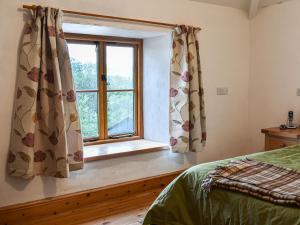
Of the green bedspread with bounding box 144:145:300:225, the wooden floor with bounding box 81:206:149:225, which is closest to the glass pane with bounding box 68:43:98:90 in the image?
the wooden floor with bounding box 81:206:149:225

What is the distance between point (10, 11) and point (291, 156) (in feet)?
8.00

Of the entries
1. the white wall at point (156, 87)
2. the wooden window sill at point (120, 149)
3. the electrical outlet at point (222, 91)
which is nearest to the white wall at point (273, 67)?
the electrical outlet at point (222, 91)

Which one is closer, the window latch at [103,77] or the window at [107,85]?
the window at [107,85]

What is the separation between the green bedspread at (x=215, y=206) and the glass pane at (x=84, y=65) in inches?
70.8

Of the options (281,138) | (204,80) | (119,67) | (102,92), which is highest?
(119,67)

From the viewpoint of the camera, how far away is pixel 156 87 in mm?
3865

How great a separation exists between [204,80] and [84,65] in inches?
55.4

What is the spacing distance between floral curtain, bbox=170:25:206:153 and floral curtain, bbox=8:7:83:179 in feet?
3.76

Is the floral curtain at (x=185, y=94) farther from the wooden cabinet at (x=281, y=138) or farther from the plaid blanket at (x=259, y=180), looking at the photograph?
the plaid blanket at (x=259, y=180)

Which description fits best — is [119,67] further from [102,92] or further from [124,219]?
[124,219]

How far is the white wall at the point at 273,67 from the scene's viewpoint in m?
3.95

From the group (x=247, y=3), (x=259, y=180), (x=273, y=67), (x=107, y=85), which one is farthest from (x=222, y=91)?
(x=259, y=180)

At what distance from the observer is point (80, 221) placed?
2852 millimetres

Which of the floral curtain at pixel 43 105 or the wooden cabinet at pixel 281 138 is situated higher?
the floral curtain at pixel 43 105
